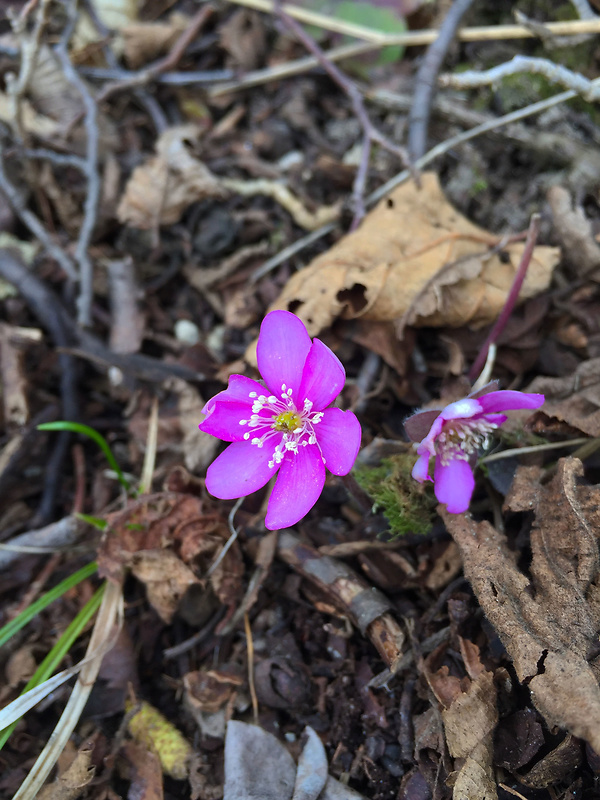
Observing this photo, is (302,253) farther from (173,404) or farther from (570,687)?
(570,687)

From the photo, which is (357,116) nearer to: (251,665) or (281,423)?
(281,423)

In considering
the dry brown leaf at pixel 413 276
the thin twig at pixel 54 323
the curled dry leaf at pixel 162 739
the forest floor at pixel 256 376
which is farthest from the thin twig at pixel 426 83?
the curled dry leaf at pixel 162 739

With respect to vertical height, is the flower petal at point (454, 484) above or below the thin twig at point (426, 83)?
below

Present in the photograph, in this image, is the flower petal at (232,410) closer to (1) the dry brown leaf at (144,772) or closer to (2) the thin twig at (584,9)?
(1) the dry brown leaf at (144,772)

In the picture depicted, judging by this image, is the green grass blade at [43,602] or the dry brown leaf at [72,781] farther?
the green grass blade at [43,602]

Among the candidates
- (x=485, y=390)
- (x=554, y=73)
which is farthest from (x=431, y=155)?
(x=485, y=390)

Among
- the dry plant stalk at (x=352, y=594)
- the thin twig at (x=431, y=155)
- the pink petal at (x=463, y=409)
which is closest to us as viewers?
the pink petal at (x=463, y=409)

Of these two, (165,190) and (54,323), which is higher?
(165,190)

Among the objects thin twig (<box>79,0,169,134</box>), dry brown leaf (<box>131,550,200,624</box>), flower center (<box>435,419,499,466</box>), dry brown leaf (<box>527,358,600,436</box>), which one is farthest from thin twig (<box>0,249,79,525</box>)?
dry brown leaf (<box>527,358,600,436</box>)
